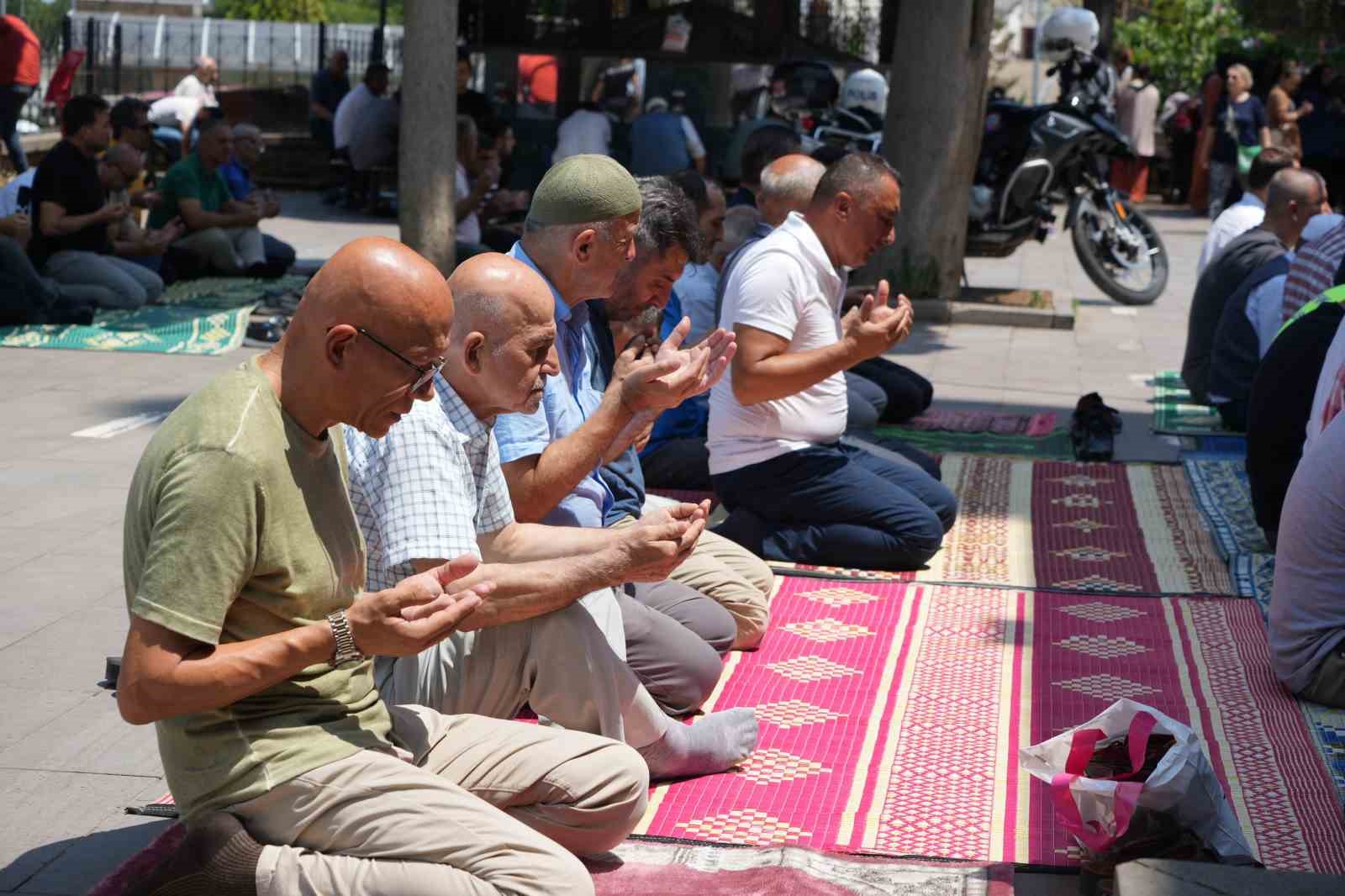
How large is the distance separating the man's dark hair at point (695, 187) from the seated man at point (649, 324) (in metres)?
1.91

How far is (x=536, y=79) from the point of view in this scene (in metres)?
18.2

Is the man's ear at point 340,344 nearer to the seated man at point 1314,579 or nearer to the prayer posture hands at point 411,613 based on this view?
the prayer posture hands at point 411,613

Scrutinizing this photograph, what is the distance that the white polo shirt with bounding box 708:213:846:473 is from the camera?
5598 mm

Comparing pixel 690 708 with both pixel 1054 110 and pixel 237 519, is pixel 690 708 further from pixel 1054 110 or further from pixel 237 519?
pixel 1054 110

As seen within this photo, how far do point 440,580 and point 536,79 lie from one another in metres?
15.9

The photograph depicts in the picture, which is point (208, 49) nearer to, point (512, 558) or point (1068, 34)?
point (1068, 34)

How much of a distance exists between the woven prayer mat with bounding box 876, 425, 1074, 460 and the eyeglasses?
545 centimetres

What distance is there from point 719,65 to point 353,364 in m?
15.6

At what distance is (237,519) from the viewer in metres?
2.62

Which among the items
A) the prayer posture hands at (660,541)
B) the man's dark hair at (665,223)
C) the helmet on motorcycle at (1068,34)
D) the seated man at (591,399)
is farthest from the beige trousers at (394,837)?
the helmet on motorcycle at (1068,34)

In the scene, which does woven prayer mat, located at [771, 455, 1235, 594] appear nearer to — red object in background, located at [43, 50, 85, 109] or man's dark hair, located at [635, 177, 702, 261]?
man's dark hair, located at [635, 177, 702, 261]

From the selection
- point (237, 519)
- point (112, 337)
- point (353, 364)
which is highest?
point (353, 364)

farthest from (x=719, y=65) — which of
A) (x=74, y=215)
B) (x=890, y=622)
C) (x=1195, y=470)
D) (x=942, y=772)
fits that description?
(x=942, y=772)

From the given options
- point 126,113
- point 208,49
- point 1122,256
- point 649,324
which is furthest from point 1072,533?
point 208,49
